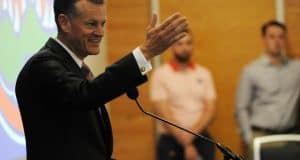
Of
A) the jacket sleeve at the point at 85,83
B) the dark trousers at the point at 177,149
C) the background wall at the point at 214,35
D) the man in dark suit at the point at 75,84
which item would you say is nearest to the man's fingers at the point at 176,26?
the man in dark suit at the point at 75,84

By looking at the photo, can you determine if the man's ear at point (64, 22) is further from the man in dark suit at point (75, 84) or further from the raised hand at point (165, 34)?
the raised hand at point (165, 34)

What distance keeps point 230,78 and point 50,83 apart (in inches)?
139

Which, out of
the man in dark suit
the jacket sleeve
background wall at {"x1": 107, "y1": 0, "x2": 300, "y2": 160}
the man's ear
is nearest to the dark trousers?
background wall at {"x1": 107, "y1": 0, "x2": 300, "y2": 160}

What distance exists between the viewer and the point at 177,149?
4613mm

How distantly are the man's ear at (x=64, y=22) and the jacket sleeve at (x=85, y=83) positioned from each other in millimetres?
183

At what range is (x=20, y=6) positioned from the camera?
2.64 m

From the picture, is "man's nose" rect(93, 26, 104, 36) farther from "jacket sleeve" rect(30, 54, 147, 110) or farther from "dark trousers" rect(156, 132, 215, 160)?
"dark trousers" rect(156, 132, 215, 160)

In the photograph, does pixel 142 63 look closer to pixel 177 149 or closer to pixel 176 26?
pixel 176 26

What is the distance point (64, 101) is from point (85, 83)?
0.25 feet

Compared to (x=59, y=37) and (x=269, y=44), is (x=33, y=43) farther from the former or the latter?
(x=269, y=44)

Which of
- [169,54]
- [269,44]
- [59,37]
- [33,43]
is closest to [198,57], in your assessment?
[169,54]

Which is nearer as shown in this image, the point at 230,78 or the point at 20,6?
the point at 20,6

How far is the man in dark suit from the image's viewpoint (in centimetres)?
172

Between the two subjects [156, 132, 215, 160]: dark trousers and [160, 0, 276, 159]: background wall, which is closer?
[156, 132, 215, 160]: dark trousers
